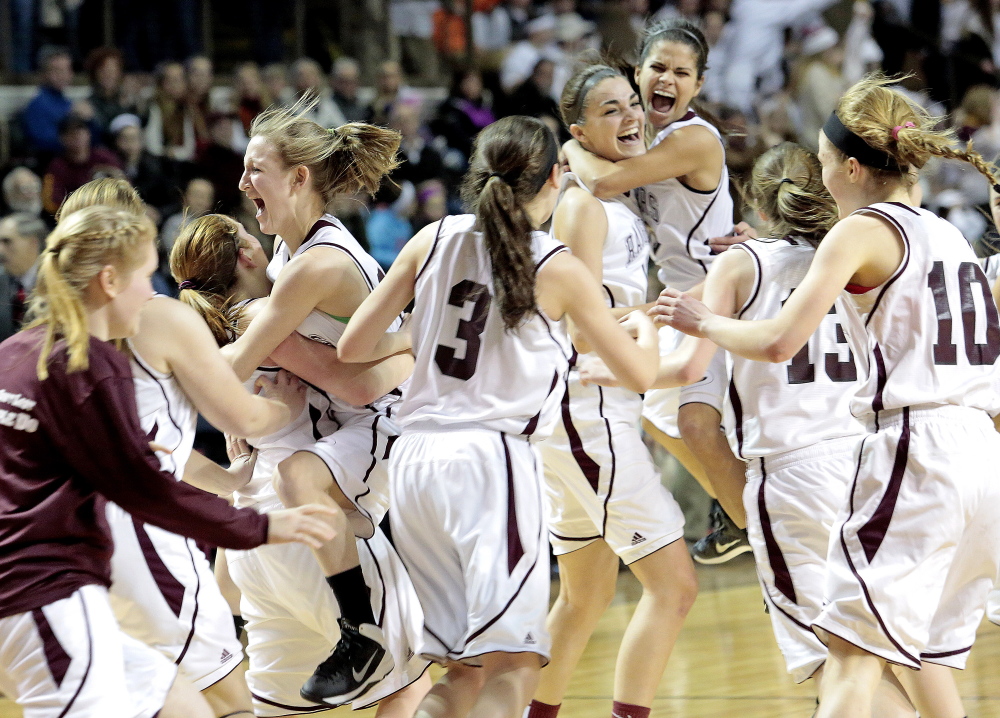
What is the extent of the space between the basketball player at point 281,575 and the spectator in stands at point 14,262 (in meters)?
3.72

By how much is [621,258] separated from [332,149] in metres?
1.24

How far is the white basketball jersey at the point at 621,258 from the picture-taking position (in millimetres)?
4395

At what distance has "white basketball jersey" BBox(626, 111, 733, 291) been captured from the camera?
15.3ft

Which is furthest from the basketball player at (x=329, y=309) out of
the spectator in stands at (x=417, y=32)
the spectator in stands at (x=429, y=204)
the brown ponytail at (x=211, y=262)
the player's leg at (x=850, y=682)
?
the spectator in stands at (x=417, y=32)

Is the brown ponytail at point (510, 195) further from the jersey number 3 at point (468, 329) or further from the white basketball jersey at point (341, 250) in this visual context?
the white basketball jersey at point (341, 250)

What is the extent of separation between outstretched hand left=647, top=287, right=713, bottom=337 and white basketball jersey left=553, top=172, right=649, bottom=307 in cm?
108

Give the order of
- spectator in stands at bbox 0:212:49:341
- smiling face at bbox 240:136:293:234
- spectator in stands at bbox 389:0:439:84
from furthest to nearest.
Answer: spectator in stands at bbox 389:0:439:84, spectator in stands at bbox 0:212:49:341, smiling face at bbox 240:136:293:234

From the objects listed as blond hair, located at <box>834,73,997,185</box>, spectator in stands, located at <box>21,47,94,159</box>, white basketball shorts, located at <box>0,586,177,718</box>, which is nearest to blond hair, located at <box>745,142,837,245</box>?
blond hair, located at <box>834,73,997,185</box>

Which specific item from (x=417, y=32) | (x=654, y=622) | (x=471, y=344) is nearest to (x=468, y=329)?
(x=471, y=344)

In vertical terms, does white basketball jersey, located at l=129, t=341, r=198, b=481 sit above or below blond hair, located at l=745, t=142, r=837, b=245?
below

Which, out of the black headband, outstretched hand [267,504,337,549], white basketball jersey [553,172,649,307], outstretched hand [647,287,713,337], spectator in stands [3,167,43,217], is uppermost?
the black headband

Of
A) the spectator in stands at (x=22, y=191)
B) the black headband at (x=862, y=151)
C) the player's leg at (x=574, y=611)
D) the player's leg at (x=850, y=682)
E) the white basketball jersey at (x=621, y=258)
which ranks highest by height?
the black headband at (x=862, y=151)

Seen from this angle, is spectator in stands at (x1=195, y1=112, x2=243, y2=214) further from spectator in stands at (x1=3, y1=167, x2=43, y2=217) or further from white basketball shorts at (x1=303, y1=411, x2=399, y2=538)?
white basketball shorts at (x1=303, y1=411, x2=399, y2=538)

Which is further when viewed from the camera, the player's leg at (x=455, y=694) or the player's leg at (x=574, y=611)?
the player's leg at (x=574, y=611)
